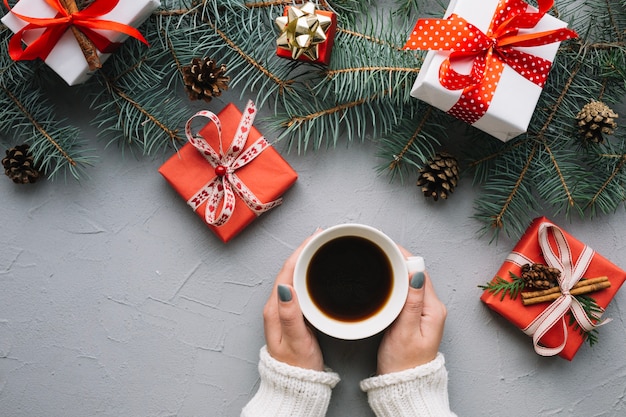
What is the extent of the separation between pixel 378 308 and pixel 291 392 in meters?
0.20

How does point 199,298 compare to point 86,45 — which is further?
point 199,298

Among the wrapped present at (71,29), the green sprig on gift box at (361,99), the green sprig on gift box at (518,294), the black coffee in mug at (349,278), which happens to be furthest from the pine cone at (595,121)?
the wrapped present at (71,29)

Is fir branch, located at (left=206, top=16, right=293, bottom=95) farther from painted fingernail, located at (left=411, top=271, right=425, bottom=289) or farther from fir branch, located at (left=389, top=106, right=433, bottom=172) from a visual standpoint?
painted fingernail, located at (left=411, top=271, right=425, bottom=289)

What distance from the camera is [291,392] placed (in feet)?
2.81

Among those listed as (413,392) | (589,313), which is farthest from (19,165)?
(589,313)

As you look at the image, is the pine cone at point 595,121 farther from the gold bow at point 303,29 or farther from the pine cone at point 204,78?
the pine cone at point 204,78

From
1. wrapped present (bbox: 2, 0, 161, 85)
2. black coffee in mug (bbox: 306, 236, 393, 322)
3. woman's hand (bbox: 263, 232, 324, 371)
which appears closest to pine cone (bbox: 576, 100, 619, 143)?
black coffee in mug (bbox: 306, 236, 393, 322)

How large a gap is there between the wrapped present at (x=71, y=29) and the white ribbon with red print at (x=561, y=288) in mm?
750

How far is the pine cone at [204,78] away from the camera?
83 cm

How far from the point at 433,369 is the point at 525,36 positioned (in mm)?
538

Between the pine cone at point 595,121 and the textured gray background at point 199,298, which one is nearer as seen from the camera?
the pine cone at point 595,121

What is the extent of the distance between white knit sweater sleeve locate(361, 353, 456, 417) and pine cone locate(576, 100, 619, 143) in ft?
1.46

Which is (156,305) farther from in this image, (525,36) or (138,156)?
(525,36)

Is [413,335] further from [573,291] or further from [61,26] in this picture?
[61,26]
